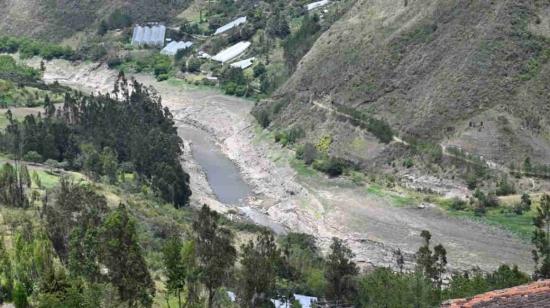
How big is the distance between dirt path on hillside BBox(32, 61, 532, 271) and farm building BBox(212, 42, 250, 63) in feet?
60.3

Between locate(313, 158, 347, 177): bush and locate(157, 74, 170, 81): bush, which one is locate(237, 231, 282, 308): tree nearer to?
locate(313, 158, 347, 177): bush

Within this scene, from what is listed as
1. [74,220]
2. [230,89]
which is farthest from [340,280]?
[230,89]

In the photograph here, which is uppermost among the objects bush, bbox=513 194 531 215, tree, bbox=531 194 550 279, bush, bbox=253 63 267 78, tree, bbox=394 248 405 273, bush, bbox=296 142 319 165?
bush, bbox=253 63 267 78

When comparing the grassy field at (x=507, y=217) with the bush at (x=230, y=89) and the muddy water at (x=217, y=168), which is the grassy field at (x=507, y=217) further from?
the bush at (x=230, y=89)

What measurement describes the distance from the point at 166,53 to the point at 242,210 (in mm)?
64362

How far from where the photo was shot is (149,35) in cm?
14375

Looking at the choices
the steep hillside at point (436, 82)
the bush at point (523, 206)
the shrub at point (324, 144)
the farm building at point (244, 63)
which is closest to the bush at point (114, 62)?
the farm building at point (244, 63)

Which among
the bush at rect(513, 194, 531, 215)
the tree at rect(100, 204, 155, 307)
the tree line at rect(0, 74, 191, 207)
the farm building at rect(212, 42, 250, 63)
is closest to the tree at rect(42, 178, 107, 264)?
the tree at rect(100, 204, 155, 307)

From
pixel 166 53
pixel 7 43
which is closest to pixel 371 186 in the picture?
pixel 166 53

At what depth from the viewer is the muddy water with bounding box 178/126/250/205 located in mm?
83719

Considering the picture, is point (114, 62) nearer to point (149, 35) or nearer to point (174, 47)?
point (174, 47)

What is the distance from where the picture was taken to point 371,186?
78312mm

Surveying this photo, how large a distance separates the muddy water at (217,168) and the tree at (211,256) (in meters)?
38.8

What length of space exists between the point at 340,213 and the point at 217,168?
2198 cm
